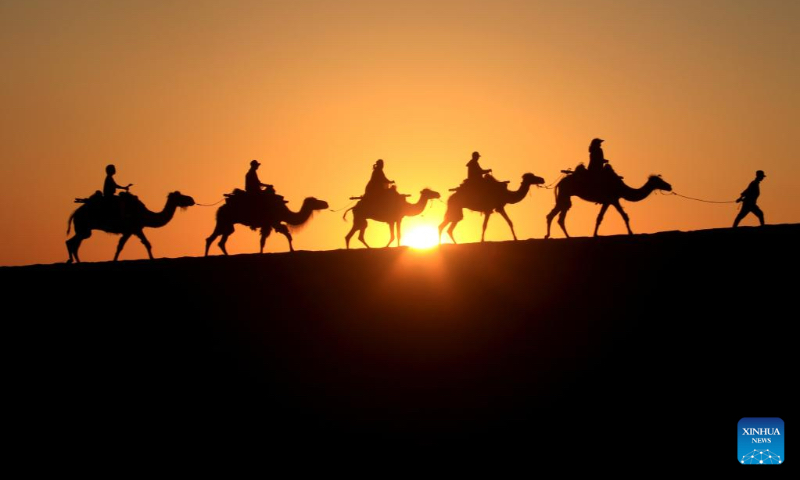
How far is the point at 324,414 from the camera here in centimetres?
2928

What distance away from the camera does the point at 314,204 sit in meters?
41.3

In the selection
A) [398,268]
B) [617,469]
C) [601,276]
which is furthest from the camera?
[398,268]

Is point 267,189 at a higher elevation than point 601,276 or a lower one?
higher

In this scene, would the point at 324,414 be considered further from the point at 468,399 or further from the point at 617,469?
the point at 617,469

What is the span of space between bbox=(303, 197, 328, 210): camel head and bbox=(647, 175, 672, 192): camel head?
754 cm

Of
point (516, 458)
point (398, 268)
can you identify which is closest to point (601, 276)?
point (398, 268)

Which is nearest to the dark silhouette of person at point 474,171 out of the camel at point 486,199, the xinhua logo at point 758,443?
the camel at point 486,199

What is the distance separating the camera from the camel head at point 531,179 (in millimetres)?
40531

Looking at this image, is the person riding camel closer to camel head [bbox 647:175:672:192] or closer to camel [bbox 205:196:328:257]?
camel [bbox 205:196:328:257]

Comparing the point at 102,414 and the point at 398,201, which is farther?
the point at 398,201

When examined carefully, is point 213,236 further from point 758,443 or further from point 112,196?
point 758,443

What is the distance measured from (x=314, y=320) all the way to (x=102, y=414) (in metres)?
4.62

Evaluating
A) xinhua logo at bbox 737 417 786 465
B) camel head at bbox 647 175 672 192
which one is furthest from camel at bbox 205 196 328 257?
xinhua logo at bbox 737 417 786 465

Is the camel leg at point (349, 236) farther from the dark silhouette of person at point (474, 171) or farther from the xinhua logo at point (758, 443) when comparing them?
the xinhua logo at point (758, 443)
